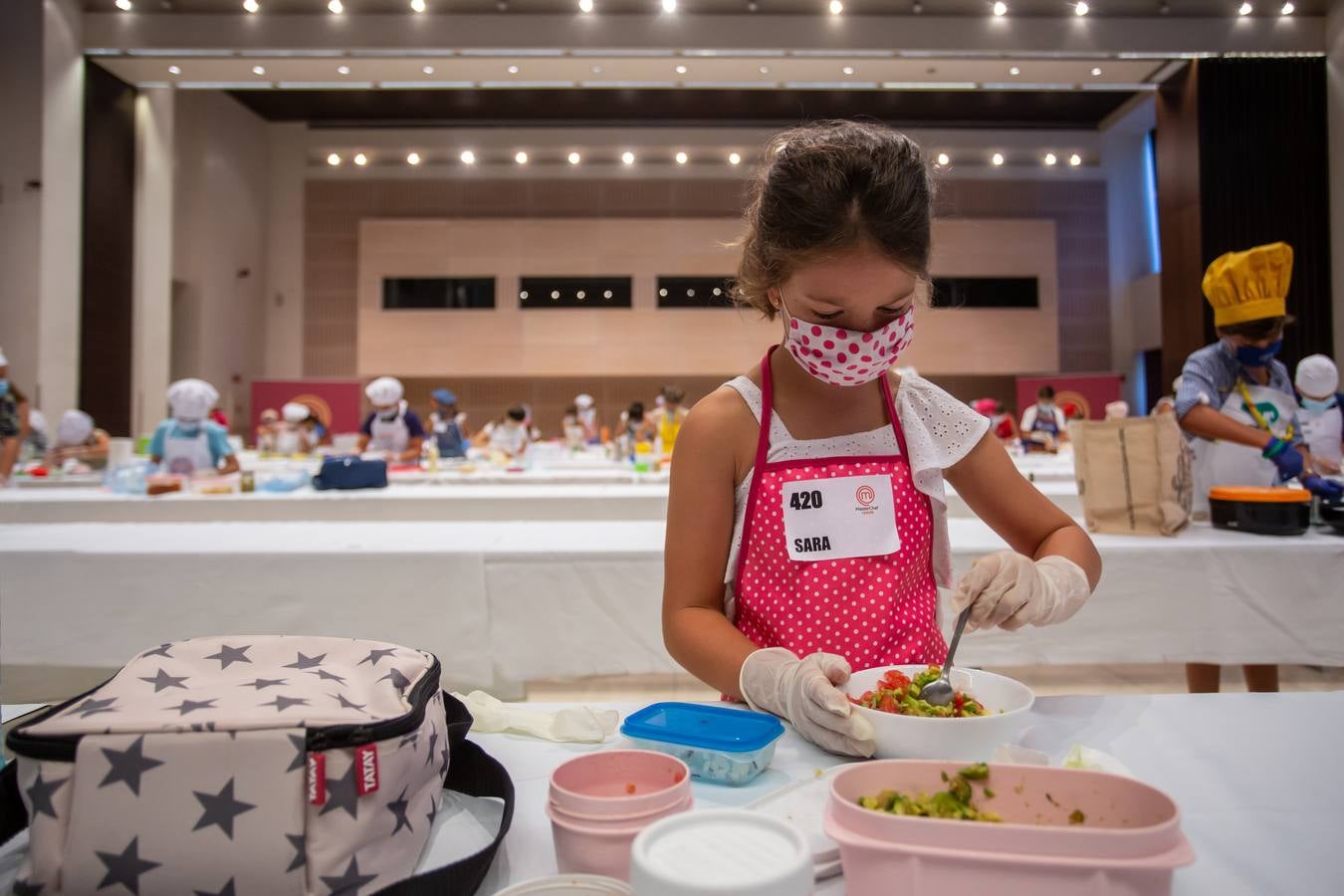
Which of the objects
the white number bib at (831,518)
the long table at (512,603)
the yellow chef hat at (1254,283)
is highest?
the yellow chef hat at (1254,283)

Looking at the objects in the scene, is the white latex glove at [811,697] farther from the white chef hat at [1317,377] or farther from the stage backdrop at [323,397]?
the stage backdrop at [323,397]

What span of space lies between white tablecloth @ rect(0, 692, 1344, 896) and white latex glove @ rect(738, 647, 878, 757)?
33 millimetres

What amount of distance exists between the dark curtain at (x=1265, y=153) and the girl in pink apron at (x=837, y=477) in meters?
8.96

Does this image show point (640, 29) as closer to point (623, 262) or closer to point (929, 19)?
point (929, 19)

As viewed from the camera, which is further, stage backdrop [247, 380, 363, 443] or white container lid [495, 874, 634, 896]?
stage backdrop [247, 380, 363, 443]

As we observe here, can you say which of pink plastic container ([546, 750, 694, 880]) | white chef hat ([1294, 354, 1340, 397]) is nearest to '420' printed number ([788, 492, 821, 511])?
pink plastic container ([546, 750, 694, 880])

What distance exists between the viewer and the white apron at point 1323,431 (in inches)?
140

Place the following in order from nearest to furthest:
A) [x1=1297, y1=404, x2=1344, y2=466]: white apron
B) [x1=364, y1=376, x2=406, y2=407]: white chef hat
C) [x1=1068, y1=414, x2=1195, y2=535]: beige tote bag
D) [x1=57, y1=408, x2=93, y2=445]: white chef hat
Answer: [x1=1068, y1=414, x2=1195, y2=535]: beige tote bag < [x1=1297, y1=404, x2=1344, y2=466]: white apron < [x1=364, y1=376, x2=406, y2=407]: white chef hat < [x1=57, y1=408, x2=93, y2=445]: white chef hat

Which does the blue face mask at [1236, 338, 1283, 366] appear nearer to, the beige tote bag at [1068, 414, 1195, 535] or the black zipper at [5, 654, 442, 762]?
the beige tote bag at [1068, 414, 1195, 535]

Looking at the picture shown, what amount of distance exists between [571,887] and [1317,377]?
434 centimetres

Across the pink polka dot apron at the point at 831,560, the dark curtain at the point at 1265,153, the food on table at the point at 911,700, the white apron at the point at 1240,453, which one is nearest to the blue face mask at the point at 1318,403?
the white apron at the point at 1240,453

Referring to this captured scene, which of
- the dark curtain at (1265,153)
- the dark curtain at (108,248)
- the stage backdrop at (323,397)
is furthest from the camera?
the stage backdrop at (323,397)

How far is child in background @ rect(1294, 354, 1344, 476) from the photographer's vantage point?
11.7 ft

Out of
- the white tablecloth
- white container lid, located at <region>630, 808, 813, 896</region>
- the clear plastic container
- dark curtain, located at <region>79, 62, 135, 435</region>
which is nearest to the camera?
white container lid, located at <region>630, 808, 813, 896</region>
